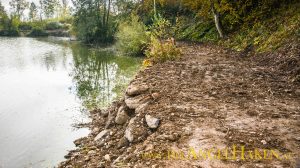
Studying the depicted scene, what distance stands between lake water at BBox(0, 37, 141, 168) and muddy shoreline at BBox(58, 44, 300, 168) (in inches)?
35.1

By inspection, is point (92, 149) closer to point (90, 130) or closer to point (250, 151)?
point (90, 130)

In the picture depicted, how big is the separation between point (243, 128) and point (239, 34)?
36.5ft

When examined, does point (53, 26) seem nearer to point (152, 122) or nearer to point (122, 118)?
point (122, 118)

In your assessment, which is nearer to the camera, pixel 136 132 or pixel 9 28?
pixel 136 132

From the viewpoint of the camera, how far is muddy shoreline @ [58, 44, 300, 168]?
4.05 m

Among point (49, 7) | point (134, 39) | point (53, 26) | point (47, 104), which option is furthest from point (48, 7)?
point (47, 104)

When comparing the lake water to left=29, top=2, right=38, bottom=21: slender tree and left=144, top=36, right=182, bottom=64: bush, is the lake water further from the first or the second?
left=29, top=2, right=38, bottom=21: slender tree

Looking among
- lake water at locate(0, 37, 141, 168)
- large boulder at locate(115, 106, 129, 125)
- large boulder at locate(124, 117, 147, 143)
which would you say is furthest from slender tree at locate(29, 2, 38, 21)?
large boulder at locate(124, 117, 147, 143)

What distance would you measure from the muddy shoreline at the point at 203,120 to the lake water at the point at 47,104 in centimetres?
89

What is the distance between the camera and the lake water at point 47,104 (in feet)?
24.3

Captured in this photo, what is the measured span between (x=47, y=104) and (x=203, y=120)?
26.5 ft

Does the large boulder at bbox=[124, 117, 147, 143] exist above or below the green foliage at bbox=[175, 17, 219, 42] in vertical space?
below

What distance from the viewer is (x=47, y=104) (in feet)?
37.6

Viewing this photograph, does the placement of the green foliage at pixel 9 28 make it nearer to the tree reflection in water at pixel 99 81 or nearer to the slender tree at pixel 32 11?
the slender tree at pixel 32 11
